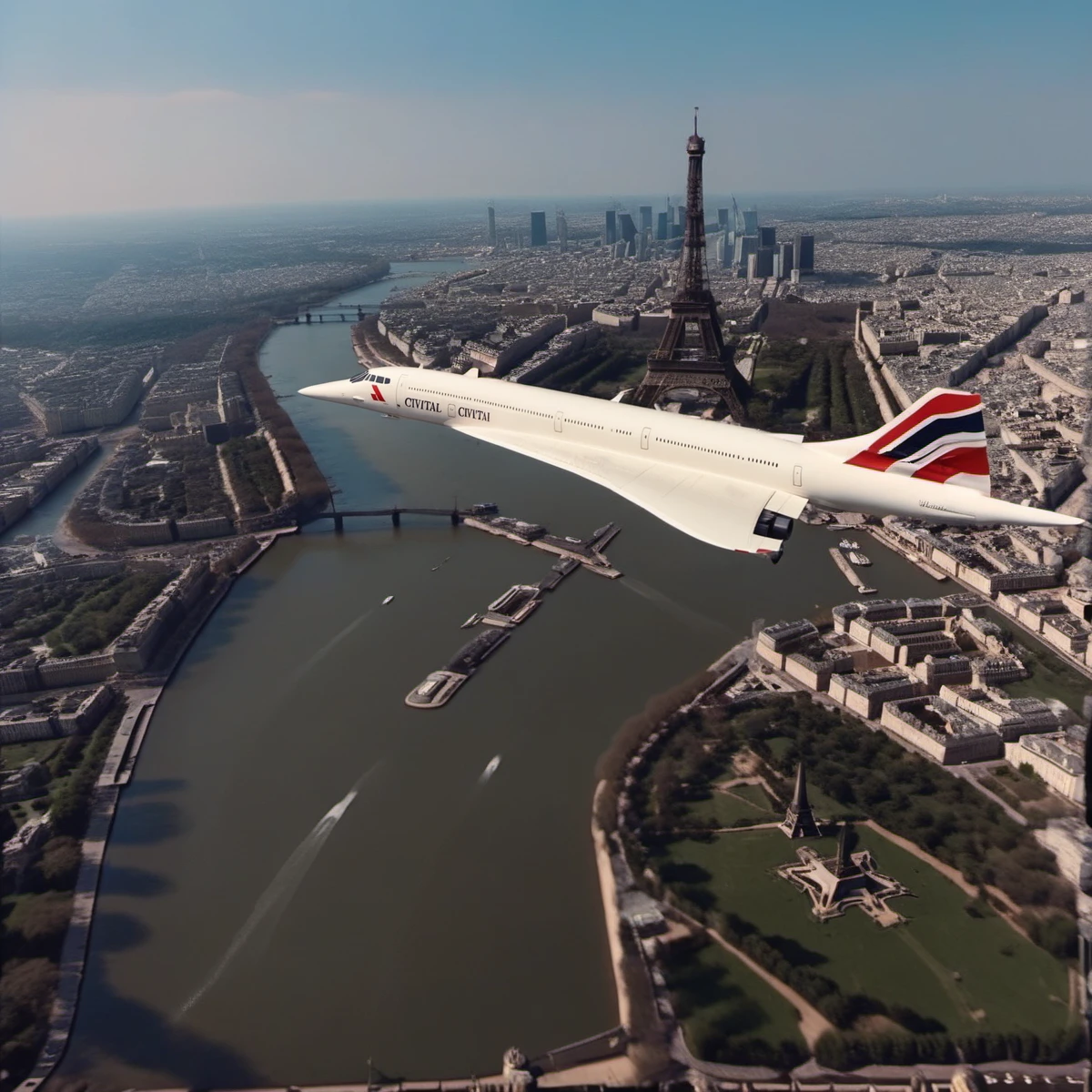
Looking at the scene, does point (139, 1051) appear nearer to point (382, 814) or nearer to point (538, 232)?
point (382, 814)

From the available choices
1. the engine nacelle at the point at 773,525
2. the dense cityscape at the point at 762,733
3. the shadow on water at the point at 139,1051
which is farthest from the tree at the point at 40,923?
the engine nacelle at the point at 773,525

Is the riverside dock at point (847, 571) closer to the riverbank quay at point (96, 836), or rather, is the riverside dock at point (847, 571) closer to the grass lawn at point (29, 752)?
the riverbank quay at point (96, 836)

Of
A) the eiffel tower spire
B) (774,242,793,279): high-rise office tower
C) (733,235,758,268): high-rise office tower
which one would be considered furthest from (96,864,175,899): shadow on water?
(733,235,758,268): high-rise office tower

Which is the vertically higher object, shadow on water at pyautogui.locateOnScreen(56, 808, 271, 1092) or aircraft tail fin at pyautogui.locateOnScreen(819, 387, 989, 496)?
aircraft tail fin at pyautogui.locateOnScreen(819, 387, 989, 496)

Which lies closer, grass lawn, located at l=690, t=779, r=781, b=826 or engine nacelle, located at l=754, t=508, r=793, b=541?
engine nacelle, located at l=754, t=508, r=793, b=541

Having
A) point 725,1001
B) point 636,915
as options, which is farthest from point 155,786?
point 725,1001

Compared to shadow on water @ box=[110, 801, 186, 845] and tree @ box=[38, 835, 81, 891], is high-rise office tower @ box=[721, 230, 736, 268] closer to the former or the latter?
shadow on water @ box=[110, 801, 186, 845]
